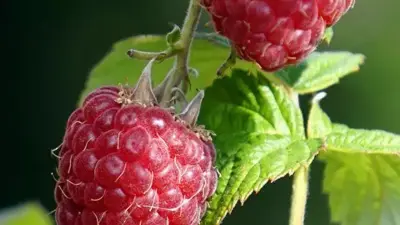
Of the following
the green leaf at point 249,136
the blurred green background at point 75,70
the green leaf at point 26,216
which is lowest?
the blurred green background at point 75,70

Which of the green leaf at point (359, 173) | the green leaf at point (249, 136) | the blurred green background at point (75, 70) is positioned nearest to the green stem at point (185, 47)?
the green leaf at point (249, 136)

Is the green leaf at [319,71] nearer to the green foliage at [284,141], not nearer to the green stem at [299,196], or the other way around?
the green foliage at [284,141]

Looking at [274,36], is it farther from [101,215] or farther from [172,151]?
[101,215]

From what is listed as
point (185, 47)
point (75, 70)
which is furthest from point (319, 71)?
point (75, 70)

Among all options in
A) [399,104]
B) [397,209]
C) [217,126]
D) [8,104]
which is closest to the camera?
[217,126]

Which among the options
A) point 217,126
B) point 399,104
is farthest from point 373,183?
point 399,104

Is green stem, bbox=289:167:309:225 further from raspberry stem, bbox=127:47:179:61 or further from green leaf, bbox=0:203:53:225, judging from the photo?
green leaf, bbox=0:203:53:225

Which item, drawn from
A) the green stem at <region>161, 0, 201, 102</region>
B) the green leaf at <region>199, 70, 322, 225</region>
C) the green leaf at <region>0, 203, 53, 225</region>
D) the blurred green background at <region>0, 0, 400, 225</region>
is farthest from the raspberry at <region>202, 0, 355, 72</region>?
the blurred green background at <region>0, 0, 400, 225</region>
